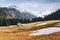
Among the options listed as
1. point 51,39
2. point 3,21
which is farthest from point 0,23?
point 51,39

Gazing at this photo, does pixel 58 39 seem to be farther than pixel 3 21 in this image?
No

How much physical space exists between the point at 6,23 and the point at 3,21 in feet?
11.3

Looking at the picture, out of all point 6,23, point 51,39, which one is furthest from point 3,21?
point 51,39

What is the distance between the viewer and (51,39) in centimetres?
3509

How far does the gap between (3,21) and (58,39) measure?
149m

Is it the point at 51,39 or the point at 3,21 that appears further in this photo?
the point at 3,21

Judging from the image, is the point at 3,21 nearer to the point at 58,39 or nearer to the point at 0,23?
the point at 0,23

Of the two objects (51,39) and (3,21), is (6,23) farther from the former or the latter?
(51,39)

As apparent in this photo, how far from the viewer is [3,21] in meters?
180

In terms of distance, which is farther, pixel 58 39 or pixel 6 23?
pixel 6 23

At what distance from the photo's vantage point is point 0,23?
178375 mm

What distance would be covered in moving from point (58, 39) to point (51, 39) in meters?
1.33

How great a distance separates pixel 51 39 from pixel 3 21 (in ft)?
486

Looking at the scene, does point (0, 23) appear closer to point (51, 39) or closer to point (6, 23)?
point (6, 23)
